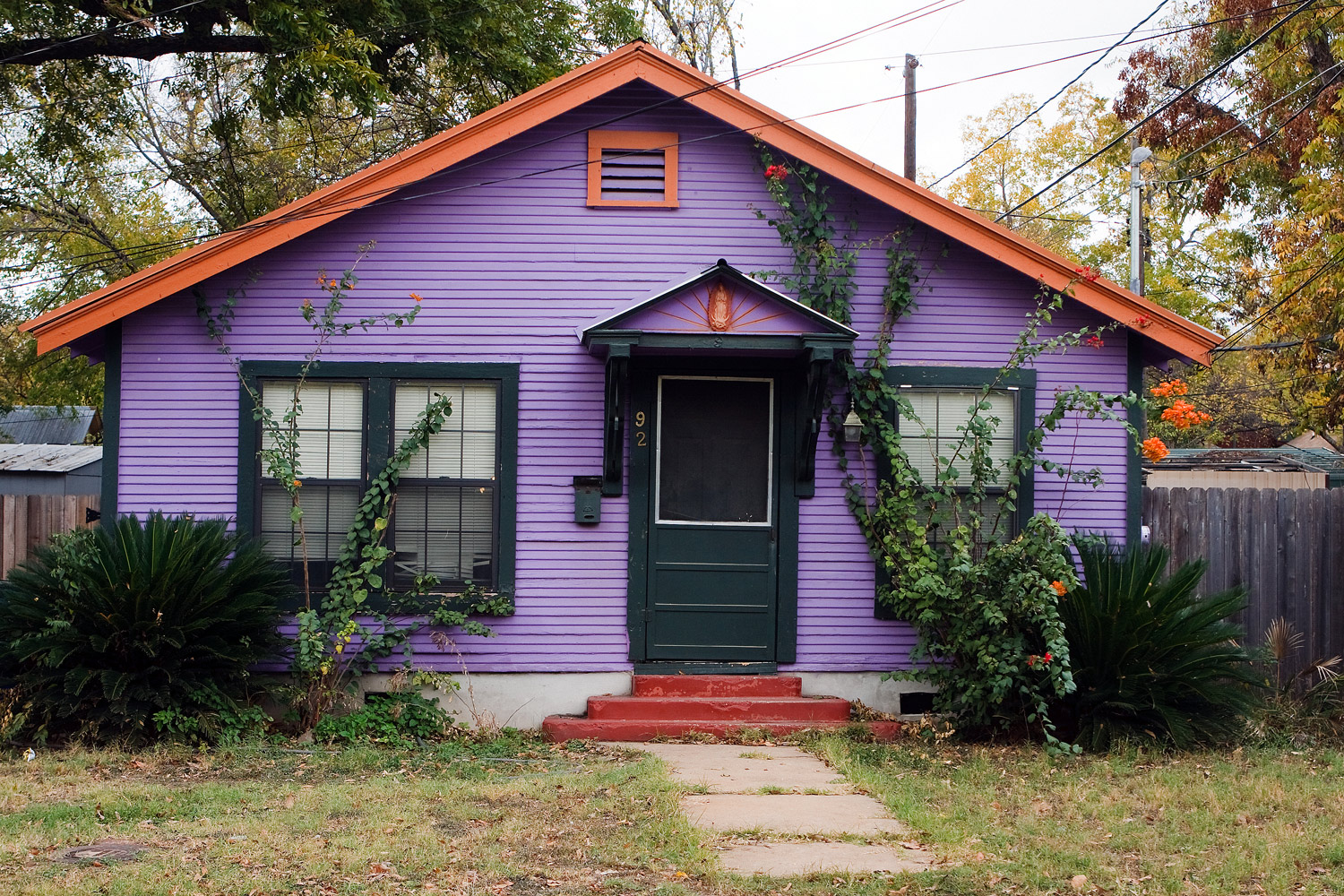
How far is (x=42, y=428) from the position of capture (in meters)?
31.0

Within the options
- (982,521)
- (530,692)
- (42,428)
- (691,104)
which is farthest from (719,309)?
(42,428)

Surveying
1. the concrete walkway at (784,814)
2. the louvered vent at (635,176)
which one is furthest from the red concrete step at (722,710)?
the louvered vent at (635,176)

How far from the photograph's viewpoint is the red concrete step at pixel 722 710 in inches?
324

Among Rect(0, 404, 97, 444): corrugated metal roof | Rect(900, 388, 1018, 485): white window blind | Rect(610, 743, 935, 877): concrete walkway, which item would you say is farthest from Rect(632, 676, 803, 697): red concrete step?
Rect(0, 404, 97, 444): corrugated metal roof

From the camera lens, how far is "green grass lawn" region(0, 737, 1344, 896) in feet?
15.9

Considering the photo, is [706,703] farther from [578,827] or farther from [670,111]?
[670,111]

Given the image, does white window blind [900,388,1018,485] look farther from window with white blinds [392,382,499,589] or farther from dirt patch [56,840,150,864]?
dirt patch [56,840,150,864]

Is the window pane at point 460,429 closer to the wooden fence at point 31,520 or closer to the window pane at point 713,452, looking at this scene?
the window pane at point 713,452

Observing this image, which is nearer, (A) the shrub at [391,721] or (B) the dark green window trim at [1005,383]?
(A) the shrub at [391,721]

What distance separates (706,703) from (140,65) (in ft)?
45.0

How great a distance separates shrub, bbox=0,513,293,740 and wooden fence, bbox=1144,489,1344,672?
22.9 ft

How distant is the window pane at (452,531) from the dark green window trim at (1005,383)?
316cm

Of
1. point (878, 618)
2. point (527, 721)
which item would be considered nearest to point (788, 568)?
point (878, 618)

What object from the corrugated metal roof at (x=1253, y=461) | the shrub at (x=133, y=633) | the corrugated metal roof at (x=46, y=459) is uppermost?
the corrugated metal roof at (x=1253, y=461)
